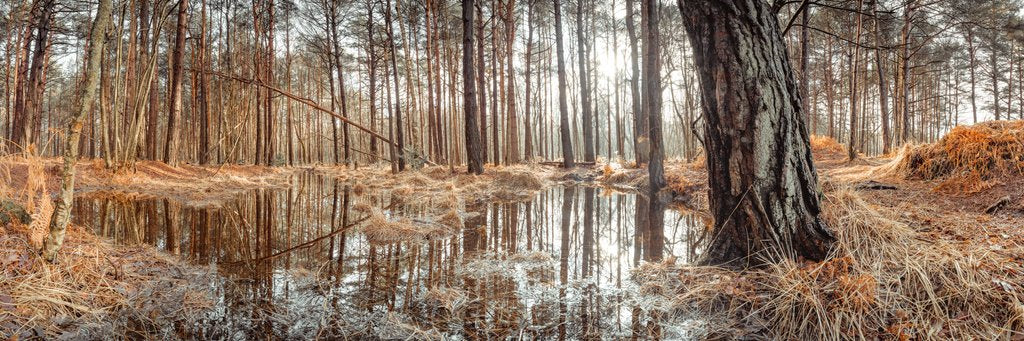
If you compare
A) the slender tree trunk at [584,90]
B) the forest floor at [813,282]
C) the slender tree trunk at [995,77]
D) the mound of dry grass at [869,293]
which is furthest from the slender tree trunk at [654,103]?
the slender tree trunk at [995,77]

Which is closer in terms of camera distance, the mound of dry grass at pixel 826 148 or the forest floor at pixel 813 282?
the forest floor at pixel 813 282

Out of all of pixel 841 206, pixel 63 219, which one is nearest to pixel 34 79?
pixel 63 219

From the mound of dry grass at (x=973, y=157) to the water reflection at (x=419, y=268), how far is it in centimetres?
252

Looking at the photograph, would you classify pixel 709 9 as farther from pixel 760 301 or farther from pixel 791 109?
pixel 760 301

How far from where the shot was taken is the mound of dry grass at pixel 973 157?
13.0ft

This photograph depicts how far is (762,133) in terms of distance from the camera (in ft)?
7.99

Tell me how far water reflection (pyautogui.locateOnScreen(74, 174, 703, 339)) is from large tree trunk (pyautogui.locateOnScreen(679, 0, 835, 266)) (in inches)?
36.0

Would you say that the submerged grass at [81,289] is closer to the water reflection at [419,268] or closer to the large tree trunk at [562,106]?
the water reflection at [419,268]

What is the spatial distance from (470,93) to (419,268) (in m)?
8.20

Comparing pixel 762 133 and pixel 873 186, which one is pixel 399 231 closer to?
pixel 762 133

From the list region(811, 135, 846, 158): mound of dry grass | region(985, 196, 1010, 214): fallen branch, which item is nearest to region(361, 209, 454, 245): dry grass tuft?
region(985, 196, 1010, 214): fallen branch

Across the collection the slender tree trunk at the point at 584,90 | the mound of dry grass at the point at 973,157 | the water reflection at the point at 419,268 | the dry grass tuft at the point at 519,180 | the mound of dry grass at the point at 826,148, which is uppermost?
the slender tree trunk at the point at 584,90

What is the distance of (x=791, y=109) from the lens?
2490 millimetres

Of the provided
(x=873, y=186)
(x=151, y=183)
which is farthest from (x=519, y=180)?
(x=151, y=183)
